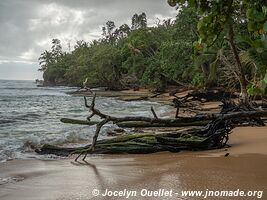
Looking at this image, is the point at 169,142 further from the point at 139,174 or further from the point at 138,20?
the point at 138,20

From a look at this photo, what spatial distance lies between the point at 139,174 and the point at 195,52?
295 centimetres

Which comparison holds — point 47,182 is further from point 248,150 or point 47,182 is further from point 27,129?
point 27,129

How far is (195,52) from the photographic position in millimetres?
3498

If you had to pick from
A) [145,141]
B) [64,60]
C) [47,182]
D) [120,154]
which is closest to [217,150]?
[145,141]

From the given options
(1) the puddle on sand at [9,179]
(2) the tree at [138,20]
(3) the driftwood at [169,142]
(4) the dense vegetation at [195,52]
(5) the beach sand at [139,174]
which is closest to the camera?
(4) the dense vegetation at [195,52]

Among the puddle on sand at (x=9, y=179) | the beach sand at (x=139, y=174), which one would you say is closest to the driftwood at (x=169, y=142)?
the beach sand at (x=139, y=174)

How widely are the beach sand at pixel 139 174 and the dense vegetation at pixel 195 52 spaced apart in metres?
1.45

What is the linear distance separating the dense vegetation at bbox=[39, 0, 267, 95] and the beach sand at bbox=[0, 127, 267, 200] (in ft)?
4.74

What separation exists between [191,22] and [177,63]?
13.8 ft

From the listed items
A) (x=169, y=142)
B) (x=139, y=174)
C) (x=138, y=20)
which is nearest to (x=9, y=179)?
(x=139, y=174)

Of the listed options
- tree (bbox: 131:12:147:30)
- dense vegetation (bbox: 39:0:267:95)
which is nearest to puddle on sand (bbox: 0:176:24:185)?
dense vegetation (bbox: 39:0:267:95)

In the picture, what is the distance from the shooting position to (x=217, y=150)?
7.95m

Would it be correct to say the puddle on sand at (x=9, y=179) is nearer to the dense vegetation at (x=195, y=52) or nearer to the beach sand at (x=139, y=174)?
the beach sand at (x=139, y=174)

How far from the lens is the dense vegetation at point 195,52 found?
3.01 m
